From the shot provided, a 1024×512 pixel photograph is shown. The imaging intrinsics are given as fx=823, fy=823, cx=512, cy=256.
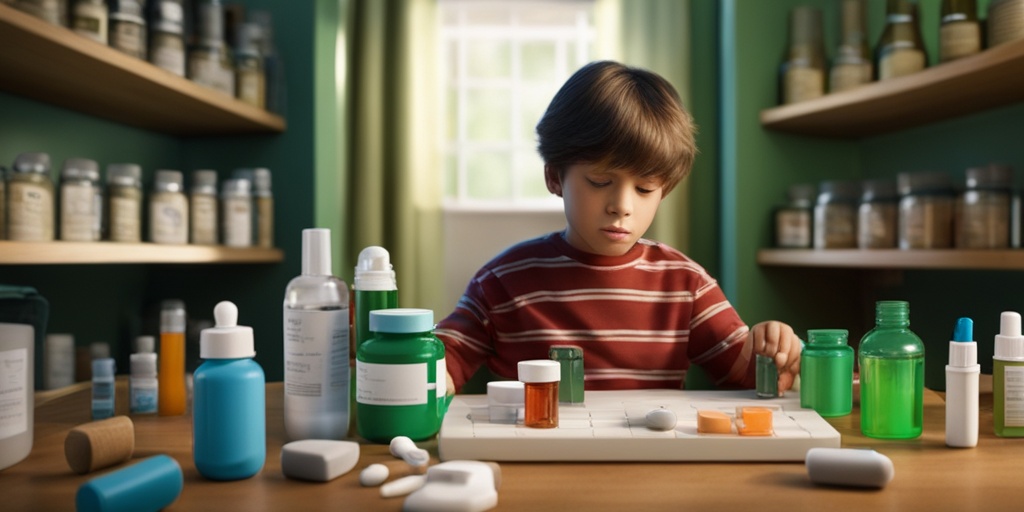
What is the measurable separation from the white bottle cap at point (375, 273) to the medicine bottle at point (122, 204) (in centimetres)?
92

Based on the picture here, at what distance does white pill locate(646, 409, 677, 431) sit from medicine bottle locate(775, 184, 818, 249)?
156cm

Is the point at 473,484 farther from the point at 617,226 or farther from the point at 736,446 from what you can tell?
the point at 617,226

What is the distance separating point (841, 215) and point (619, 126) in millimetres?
1172

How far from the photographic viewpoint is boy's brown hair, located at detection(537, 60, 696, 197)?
1040 mm

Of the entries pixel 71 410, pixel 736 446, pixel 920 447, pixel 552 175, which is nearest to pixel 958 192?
pixel 552 175

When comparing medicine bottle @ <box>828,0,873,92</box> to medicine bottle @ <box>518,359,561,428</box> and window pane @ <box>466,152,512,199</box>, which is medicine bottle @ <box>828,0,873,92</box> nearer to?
window pane @ <box>466,152,512,199</box>

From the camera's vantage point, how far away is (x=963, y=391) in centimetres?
74

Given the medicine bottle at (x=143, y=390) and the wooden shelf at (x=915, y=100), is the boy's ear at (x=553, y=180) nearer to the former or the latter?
the medicine bottle at (x=143, y=390)

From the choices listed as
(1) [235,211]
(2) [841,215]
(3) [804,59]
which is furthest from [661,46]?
(1) [235,211]

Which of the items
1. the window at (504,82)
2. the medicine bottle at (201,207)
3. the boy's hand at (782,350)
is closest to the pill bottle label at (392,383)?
the boy's hand at (782,350)

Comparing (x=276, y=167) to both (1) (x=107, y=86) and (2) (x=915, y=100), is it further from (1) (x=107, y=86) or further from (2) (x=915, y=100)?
(2) (x=915, y=100)

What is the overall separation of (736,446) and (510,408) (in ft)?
0.68

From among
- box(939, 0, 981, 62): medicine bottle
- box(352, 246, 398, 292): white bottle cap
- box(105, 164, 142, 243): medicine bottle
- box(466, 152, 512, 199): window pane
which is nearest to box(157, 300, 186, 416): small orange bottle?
box(352, 246, 398, 292): white bottle cap

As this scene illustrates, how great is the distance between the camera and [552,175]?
3.84 ft
